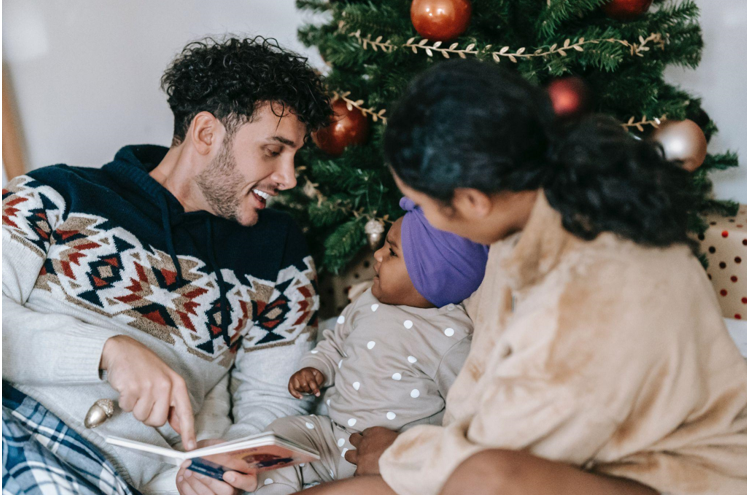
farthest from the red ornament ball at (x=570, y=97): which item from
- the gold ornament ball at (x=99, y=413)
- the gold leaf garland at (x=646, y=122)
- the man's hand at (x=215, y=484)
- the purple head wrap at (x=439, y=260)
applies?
the gold ornament ball at (x=99, y=413)

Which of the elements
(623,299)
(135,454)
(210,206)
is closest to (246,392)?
(135,454)

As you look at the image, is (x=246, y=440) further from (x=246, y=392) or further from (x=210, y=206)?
(x=210, y=206)

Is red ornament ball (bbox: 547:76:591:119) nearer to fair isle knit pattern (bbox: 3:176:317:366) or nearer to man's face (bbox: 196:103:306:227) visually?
man's face (bbox: 196:103:306:227)

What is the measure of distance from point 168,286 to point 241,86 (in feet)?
1.61

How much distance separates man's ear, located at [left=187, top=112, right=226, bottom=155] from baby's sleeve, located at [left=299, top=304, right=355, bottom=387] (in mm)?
520

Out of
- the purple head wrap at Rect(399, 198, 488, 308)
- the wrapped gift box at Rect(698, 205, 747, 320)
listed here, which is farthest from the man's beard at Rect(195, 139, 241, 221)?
the wrapped gift box at Rect(698, 205, 747, 320)

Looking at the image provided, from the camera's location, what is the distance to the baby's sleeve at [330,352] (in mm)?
1344

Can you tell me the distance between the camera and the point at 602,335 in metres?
0.70

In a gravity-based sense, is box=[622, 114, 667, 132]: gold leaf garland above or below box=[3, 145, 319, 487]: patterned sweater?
above

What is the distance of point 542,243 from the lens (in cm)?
77

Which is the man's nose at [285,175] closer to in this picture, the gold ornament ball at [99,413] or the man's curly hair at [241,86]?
the man's curly hair at [241,86]

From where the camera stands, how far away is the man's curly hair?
4.38 feet

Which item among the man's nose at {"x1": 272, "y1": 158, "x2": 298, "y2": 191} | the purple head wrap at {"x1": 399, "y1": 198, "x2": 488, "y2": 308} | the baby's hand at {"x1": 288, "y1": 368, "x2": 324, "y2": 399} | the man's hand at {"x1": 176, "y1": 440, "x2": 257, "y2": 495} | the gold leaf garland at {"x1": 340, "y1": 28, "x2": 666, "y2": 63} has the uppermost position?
the gold leaf garland at {"x1": 340, "y1": 28, "x2": 666, "y2": 63}

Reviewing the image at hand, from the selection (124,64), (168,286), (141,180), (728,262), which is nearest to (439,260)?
(168,286)
